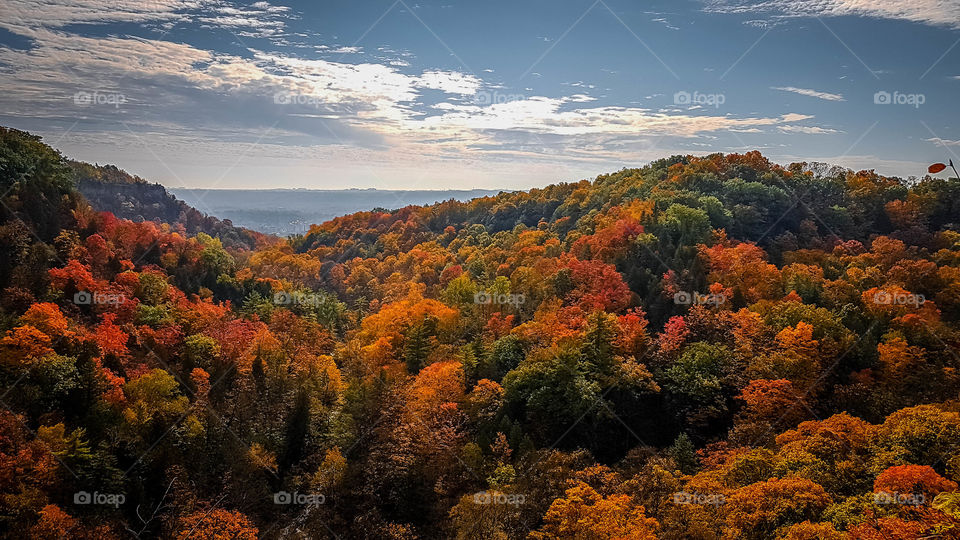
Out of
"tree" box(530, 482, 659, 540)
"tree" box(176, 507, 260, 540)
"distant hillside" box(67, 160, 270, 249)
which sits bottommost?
"tree" box(176, 507, 260, 540)

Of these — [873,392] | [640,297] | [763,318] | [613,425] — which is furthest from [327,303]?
[873,392]

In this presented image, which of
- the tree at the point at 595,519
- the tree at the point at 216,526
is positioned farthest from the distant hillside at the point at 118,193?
the tree at the point at 595,519

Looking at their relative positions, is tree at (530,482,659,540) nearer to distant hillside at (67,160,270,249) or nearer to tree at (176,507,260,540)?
Answer: tree at (176,507,260,540)

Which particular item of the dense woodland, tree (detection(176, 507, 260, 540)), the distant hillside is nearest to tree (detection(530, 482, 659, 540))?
the dense woodland

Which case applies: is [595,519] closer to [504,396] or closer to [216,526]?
[504,396]

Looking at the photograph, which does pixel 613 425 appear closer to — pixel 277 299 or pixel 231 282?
pixel 277 299

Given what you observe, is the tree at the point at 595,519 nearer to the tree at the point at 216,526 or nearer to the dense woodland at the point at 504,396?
the dense woodland at the point at 504,396

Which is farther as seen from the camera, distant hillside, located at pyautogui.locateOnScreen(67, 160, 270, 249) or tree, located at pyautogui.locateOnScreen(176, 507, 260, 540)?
distant hillside, located at pyautogui.locateOnScreen(67, 160, 270, 249)

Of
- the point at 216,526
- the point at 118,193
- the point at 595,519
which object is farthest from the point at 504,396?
the point at 118,193
